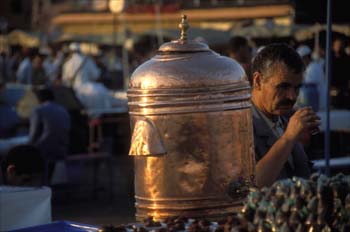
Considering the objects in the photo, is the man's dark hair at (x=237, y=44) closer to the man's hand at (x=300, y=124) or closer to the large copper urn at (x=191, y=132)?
the man's hand at (x=300, y=124)

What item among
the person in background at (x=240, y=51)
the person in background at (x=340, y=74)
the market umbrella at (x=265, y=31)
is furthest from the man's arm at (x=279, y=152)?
the market umbrella at (x=265, y=31)

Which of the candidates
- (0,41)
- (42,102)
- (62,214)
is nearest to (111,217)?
(62,214)

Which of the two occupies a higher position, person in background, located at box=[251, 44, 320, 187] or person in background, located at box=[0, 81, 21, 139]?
person in background, located at box=[251, 44, 320, 187]

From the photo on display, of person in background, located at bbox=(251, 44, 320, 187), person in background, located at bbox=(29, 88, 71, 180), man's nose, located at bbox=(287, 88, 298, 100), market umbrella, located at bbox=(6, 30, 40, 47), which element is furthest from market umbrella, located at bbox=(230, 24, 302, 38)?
market umbrella, located at bbox=(6, 30, 40, 47)

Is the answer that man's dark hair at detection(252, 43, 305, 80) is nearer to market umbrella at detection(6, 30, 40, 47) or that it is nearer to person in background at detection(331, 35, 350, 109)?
person in background at detection(331, 35, 350, 109)

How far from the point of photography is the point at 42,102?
569 inches

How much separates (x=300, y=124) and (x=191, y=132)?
1.90 feet

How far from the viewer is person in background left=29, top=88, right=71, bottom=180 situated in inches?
555

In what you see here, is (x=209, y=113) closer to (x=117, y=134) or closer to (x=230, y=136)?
(x=230, y=136)

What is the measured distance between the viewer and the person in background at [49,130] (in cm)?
1409

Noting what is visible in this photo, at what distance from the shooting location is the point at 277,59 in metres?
4.55

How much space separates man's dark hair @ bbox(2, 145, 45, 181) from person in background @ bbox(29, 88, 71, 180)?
19.7 feet

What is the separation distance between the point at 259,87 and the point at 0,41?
150ft

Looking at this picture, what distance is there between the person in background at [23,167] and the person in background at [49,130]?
595 centimetres
